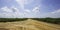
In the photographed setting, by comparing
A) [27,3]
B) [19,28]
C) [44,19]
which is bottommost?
[19,28]

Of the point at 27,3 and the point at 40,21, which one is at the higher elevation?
the point at 27,3

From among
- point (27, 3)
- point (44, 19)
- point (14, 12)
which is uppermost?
point (27, 3)

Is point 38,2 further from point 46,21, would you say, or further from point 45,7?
point 46,21

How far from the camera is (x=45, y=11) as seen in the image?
2.76 m

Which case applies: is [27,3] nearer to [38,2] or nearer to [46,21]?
[38,2]

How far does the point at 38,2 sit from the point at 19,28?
69 centimetres

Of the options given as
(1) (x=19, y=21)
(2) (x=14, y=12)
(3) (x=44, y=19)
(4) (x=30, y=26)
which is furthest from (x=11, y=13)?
A: (3) (x=44, y=19)

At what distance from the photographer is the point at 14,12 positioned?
9.07 ft

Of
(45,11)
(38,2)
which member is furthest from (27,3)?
(45,11)

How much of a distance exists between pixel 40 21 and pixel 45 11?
24 centimetres

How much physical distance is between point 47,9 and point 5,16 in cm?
91

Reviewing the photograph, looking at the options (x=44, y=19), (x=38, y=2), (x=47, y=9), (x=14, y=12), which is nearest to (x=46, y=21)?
(x=44, y=19)

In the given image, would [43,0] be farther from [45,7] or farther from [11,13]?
[11,13]

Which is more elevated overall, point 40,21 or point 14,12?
point 14,12
